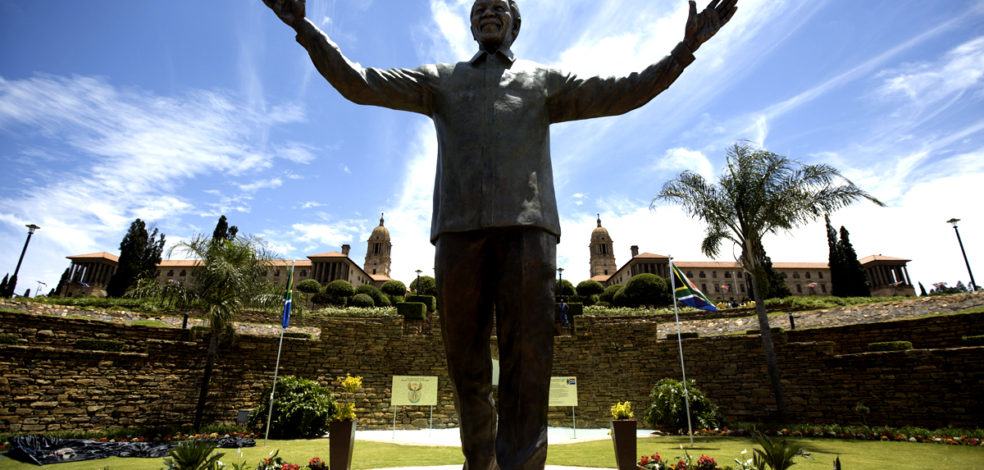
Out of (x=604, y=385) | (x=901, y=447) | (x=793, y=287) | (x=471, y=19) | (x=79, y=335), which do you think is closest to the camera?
(x=471, y=19)

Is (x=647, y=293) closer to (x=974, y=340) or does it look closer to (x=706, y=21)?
(x=974, y=340)

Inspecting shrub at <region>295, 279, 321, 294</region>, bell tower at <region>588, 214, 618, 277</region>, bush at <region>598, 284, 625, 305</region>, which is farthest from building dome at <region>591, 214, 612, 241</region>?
shrub at <region>295, 279, 321, 294</region>

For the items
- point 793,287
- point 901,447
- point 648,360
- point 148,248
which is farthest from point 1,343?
point 793,287

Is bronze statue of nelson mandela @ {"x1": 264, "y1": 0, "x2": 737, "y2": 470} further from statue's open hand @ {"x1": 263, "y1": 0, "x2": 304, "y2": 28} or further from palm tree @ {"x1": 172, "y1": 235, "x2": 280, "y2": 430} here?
palm tree @ {"x1": 172, "y1": 235, "x2": 280, "y2": 430}

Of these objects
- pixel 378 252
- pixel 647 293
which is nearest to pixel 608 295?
pixel 647 293

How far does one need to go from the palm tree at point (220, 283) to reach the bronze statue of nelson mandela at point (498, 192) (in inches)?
525

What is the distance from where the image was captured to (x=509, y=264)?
2193 millimetres

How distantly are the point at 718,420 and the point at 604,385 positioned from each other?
4605 mm

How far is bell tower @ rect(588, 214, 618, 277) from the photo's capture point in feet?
325

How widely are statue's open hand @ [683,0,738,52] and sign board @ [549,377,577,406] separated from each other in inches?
425

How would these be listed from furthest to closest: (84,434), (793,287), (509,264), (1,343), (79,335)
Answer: (793,287) < (79,335) < (1,343) < (84,434) < (509,264)

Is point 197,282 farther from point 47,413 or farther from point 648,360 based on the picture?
point 648,360

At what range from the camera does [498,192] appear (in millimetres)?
2246

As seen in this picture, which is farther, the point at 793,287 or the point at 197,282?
the point at 793,287
